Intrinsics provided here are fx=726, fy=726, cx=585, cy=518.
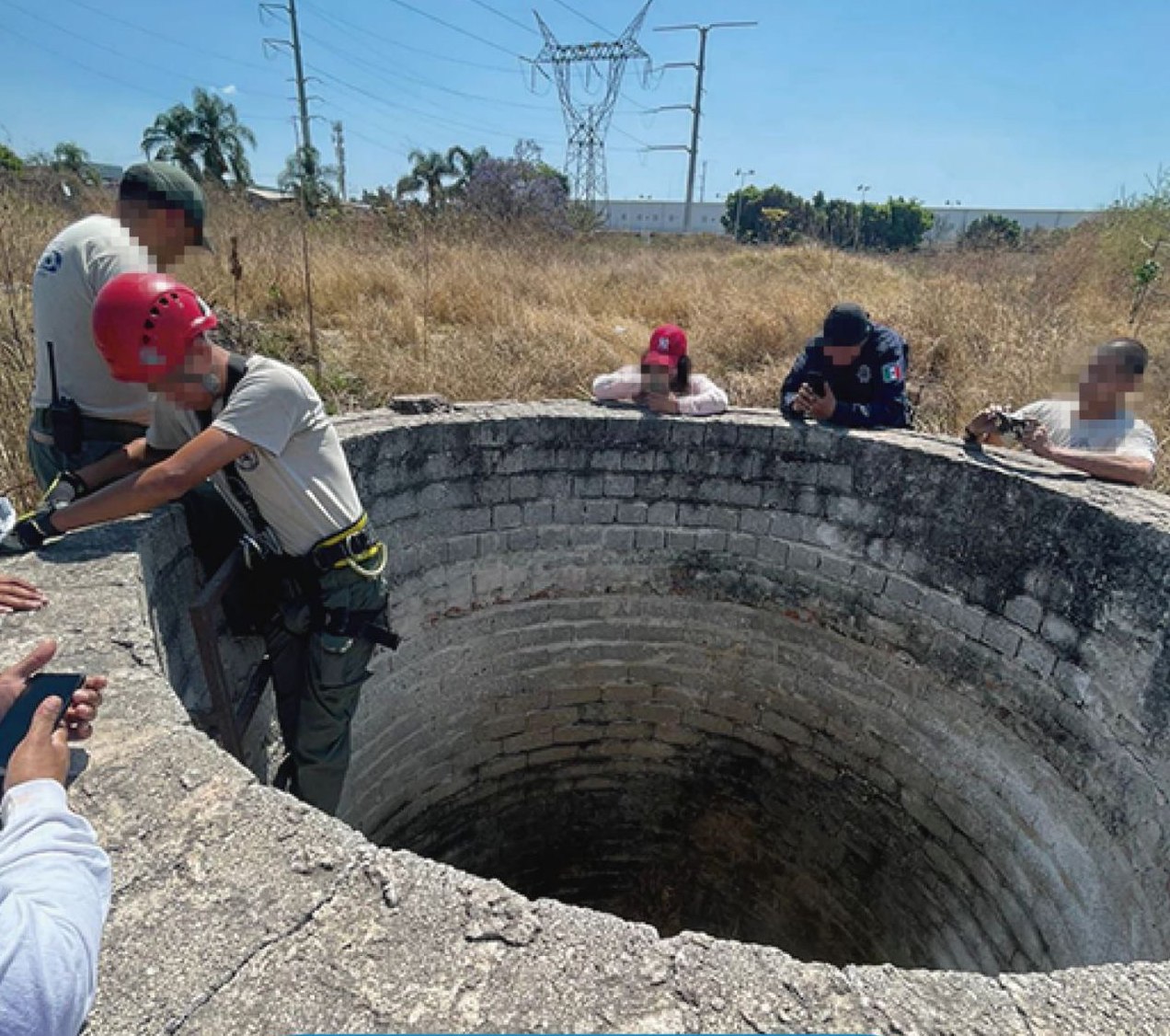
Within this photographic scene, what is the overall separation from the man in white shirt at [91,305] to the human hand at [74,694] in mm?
884

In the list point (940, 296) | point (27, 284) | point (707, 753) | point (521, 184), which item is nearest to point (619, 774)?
point (707, 753)

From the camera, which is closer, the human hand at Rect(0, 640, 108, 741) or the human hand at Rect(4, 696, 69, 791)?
the human hand at Rect(4, 696, 69, 791)

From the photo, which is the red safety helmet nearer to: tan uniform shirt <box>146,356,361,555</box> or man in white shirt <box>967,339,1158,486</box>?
tan uniform shirt <box>146,356,361,555</box>

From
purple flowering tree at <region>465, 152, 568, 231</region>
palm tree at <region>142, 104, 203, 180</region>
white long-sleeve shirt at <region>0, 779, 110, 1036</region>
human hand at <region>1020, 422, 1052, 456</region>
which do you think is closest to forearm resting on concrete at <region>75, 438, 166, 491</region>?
white long-sleeve shirt at <region>0, 779, 110, 1036</region>

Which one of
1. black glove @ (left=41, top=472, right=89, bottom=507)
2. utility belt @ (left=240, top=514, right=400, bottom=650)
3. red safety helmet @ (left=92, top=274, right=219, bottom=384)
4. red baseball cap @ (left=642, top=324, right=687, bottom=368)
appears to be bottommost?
utility belt @ (left=240, top=514, right=400, bottom=650)

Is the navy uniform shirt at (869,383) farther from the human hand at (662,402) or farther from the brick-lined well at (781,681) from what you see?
the human hand at (662,402)

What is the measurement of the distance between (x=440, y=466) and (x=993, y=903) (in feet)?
10.9

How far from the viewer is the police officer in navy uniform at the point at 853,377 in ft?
12.0

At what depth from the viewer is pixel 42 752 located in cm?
127

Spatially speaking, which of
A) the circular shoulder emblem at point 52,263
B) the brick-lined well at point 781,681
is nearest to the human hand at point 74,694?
the circular shoulder emblem at point 52,263

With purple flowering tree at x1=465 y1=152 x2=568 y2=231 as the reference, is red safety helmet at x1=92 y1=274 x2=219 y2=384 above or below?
below

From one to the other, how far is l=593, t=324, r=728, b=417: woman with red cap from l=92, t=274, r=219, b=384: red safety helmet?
7.78ft

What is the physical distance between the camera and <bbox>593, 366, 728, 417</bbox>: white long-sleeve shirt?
3.81 metres

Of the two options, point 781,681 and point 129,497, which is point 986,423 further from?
point 129,497
